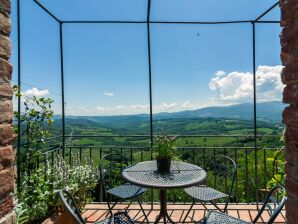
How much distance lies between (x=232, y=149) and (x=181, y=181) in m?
1.80

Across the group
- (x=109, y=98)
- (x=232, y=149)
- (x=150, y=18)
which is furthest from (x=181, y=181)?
(x=109, y=98)

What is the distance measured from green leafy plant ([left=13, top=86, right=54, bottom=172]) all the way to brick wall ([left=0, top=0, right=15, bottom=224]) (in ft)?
3.84

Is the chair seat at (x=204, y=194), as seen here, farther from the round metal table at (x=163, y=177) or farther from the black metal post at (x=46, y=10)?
the black metal post at (x=46, y=10)

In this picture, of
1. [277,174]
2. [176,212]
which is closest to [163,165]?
[176,212]

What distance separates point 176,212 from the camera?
3377 millimetres

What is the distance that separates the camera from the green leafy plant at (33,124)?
2.75 m

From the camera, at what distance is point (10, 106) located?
150 cm

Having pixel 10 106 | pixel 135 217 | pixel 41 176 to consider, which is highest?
pixel 10 106

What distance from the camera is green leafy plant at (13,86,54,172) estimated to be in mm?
2754

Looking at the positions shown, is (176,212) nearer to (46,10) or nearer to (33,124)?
(33,124)

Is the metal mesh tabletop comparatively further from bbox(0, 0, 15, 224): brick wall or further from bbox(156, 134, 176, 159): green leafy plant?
bbox(0, 0, 15, 224): brick wall

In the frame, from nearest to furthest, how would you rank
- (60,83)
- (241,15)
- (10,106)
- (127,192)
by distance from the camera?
(10,106) → (127,192) → (241,15) → (60,83)

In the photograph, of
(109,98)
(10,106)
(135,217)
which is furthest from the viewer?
(109,98)

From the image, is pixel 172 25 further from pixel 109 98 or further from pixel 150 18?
Result: pixel 109 98
